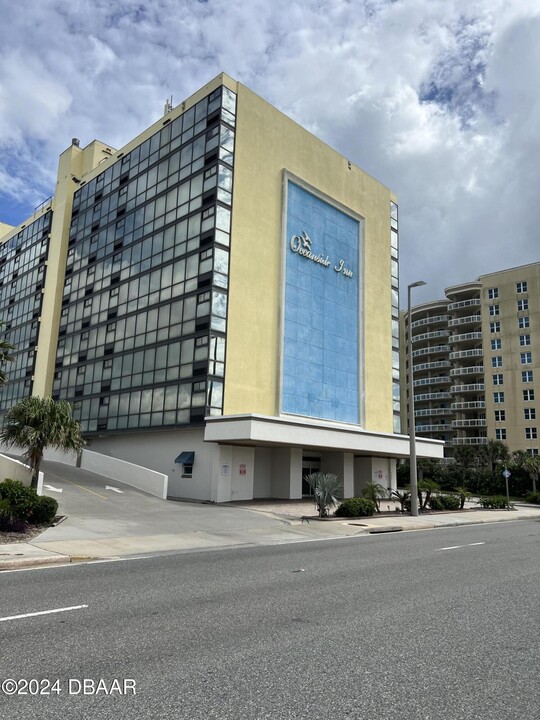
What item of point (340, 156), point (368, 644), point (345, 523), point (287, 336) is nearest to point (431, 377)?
point (340, 156)

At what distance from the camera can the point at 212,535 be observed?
19516 millimetres

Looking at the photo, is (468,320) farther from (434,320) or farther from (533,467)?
(533,467)

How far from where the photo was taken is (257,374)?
38.2m

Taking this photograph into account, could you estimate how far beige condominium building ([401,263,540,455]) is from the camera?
81.1 m

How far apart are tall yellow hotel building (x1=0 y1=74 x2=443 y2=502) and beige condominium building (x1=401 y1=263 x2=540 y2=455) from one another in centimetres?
3424

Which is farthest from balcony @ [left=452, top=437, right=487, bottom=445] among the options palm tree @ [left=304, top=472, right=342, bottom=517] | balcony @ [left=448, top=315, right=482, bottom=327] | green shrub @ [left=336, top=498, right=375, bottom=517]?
palm tree @ [left=304, top=472, right=342, bottom=517]

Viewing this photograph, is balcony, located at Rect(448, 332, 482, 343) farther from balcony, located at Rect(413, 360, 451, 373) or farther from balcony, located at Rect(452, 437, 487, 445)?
balcony, located at Rect(452, 437, 487, 445)

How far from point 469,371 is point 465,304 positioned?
11435 mm

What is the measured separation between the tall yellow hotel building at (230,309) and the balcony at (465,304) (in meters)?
39.5

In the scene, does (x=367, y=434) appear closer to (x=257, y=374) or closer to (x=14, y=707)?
(x=257, y=374)

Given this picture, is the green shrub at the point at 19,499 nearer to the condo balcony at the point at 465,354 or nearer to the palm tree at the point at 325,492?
the palm tree at the point at 325,492

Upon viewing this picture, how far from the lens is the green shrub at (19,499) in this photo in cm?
1786

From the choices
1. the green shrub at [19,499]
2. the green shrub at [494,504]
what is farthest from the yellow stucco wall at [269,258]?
the green shrub at [19,499]

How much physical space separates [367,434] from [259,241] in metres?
16.7
